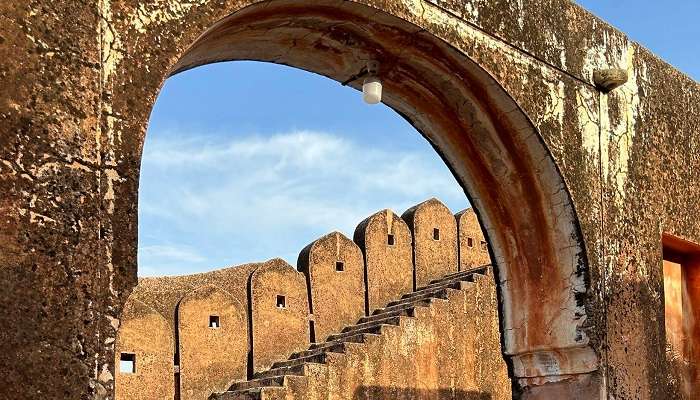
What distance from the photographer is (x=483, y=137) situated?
4887 mm

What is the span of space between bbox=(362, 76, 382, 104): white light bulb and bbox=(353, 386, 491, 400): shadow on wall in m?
6.59

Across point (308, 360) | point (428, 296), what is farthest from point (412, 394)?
point (308, 360)

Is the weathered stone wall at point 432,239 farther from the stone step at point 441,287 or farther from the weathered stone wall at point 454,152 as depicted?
the weathered stone wall at point 454,152

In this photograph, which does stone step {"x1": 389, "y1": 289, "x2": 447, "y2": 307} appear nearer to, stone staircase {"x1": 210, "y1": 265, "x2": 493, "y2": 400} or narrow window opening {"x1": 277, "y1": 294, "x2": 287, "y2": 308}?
stone staircase {"x1": 210, "y1": 265, "x2": 493, "y2": 400}

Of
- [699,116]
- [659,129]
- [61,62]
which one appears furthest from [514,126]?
[61,62]

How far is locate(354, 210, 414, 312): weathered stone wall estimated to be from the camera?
12805 millimetres

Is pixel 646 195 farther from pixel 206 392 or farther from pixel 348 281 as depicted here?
pixel 348 281

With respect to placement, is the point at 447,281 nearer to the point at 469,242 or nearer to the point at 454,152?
the point at 469,242

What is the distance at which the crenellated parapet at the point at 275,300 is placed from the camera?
10.2 metres

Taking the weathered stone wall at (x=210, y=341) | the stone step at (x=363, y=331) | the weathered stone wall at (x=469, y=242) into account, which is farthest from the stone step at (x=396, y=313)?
the weathered stone wall at (x=469, y=242)

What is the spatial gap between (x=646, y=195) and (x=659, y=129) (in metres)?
0.48

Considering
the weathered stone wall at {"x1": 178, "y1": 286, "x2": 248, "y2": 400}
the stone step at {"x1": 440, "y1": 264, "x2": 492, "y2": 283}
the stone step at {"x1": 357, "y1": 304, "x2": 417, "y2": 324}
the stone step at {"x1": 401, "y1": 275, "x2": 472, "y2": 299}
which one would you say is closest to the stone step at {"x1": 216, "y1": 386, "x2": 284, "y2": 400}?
the weathered stone wall at {"x1": 178, "y1": 286, "x2": 248, "y2": 400}

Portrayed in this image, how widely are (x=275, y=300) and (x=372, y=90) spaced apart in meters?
7.16

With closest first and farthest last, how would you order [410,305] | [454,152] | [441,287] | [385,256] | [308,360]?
[454,152] → [308,360] → [410,305] → [441,287] → [385,256]
